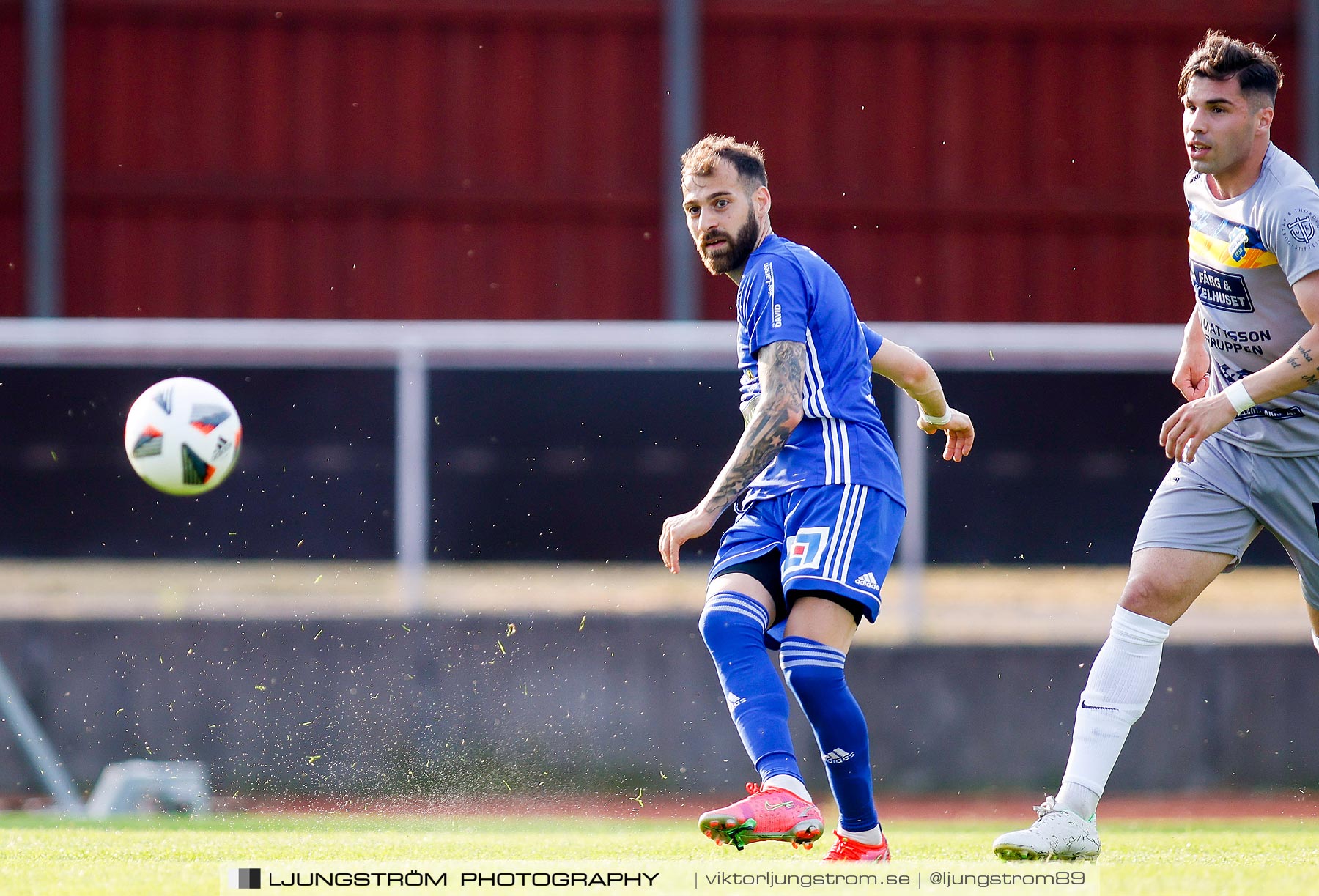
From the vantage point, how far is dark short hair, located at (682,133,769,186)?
4184 millimetres

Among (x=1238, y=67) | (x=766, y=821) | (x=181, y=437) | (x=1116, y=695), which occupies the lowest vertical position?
(x=766, y=821)

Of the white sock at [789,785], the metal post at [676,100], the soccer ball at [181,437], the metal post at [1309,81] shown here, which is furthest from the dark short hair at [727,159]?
the metal post at [1309,81]

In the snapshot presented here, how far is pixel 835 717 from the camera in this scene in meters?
3.95

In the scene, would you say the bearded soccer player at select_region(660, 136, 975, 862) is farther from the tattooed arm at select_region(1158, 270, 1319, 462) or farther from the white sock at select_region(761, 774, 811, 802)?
the tattooed arm at select_region(1158, 270, 1319, 462)

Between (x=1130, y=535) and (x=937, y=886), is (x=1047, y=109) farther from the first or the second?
(x=937, y=886)

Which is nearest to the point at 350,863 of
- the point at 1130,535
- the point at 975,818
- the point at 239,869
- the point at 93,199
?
the point at 239,869

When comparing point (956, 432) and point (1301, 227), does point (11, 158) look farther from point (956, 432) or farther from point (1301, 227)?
point (1301, 227)

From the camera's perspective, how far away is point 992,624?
8.27m

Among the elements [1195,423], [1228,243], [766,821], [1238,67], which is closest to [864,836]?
[766,821]

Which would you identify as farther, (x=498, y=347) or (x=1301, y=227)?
(x=498, y=347)

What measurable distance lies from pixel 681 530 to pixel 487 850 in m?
1.27

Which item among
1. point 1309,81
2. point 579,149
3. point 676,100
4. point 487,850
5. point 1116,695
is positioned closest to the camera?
point 1116,695

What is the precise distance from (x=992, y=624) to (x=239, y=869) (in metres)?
5.19

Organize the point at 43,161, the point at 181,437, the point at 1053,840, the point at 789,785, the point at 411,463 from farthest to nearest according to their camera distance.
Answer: the point at 43,161 < the point at 411,463 < the point at 181,437 < the point at 1053,840 < the point at 789,785
